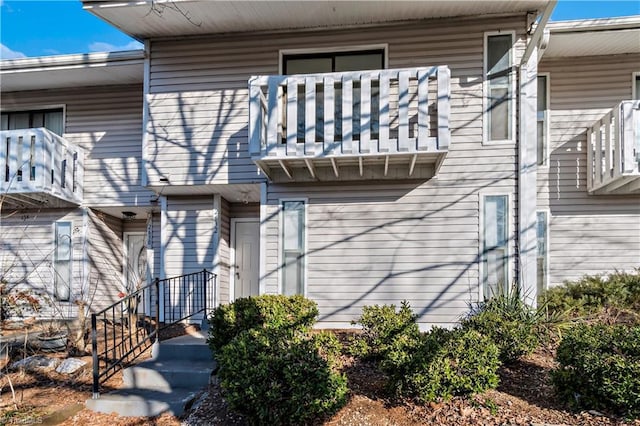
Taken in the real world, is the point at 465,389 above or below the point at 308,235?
below

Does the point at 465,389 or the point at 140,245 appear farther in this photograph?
the point at 140,245

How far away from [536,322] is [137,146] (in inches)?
318

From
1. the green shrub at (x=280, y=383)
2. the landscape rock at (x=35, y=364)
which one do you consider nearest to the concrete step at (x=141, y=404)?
the green shrub at (x=280, y=383)

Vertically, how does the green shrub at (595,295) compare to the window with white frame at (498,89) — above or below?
below

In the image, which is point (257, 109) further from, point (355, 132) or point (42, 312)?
point (42, 312)

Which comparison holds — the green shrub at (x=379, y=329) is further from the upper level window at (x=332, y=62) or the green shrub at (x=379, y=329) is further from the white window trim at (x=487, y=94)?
the upper level window at (x=332, y=62)

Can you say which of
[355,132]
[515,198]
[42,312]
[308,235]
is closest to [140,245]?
[42,312]

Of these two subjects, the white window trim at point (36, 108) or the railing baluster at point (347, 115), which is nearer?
the railing baluster at point (347, 115)

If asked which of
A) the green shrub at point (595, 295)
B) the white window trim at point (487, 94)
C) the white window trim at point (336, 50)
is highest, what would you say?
the white window trim at point (336, 50)

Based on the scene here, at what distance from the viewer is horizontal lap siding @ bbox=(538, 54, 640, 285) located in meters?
8.07

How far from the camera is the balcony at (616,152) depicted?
23.1 feet

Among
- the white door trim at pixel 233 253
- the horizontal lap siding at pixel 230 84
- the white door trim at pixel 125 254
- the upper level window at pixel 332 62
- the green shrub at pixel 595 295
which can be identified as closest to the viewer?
the green shrub at pixel 595 295

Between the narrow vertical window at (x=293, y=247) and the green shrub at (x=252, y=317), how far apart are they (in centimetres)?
133

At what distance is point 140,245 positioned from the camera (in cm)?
1025
